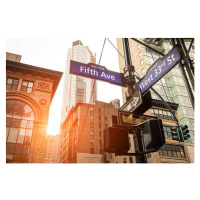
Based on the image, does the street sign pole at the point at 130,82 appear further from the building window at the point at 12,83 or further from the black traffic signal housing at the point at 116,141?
the building window at the point at 12,83

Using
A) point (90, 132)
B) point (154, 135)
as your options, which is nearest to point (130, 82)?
point (154, 135)

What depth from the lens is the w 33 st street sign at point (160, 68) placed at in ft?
9.34

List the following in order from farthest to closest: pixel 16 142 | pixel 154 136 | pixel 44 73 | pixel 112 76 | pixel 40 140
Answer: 1. pixel 44 73
2. pixel 40 140
3. pixel 16 142
4. pixel 112 76
5. pixel 154 136

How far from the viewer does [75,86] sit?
270 feet

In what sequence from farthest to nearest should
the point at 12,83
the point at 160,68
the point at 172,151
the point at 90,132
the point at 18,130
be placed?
the point at 90,132 < the point at 172,151 < the point at 12,83 < the point at 18,130 < the point at 160,68

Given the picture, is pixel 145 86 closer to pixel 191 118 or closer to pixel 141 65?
pixel 191 118

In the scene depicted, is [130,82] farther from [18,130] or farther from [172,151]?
[172,151]

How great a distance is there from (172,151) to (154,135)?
19.0 m

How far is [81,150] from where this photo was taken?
32.1m

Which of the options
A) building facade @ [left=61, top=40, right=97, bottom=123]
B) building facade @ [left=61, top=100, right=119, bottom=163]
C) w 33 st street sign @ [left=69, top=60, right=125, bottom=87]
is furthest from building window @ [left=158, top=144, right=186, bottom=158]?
building facade @ [left=61, top=40, right=97, bottom=123]

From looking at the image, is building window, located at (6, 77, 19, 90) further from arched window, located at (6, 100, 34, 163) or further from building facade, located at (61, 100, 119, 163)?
building facade, located at (61, 100, 119, 163)

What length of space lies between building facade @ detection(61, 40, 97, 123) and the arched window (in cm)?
6432
